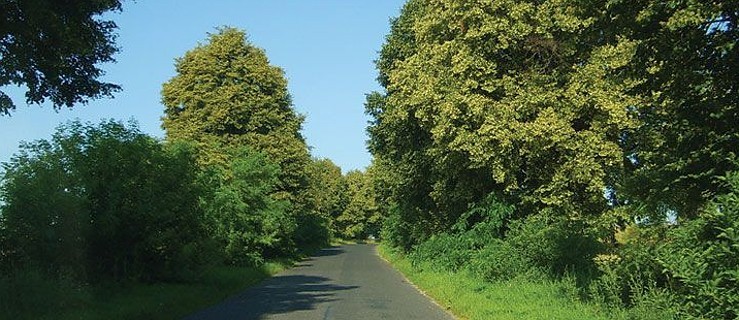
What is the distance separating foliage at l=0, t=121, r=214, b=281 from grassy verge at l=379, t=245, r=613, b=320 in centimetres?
752

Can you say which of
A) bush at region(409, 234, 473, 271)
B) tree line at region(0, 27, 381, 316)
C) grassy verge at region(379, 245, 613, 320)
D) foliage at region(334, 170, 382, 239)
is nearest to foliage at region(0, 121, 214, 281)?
tree line at region(0, 27, 381, 316)

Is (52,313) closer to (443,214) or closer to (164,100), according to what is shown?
(443,214)

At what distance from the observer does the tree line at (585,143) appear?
29.8 ft

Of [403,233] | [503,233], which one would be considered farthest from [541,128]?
[403,233]

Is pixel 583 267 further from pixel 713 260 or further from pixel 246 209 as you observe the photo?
pixel 246 209

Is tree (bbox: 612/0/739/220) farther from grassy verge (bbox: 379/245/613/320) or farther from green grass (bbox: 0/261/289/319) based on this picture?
green grass (bbox: 0/261/289/319)

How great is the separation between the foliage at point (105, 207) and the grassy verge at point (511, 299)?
752 cm

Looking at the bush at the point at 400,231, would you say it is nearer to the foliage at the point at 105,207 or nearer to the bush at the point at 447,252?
the bush at the point at 447,252

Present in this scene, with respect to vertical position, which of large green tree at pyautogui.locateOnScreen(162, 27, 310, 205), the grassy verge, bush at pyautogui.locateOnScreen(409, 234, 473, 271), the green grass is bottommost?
the grassy verge

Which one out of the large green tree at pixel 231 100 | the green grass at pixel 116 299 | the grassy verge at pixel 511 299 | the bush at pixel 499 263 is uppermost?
the large green tree at pixel 231 100

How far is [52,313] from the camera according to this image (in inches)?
478

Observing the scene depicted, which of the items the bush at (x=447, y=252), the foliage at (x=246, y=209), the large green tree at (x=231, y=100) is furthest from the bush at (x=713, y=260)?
the large green tree at (x=231, y=100)

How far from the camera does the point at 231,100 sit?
40.1 metres

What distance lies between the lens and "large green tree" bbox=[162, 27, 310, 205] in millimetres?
39719
